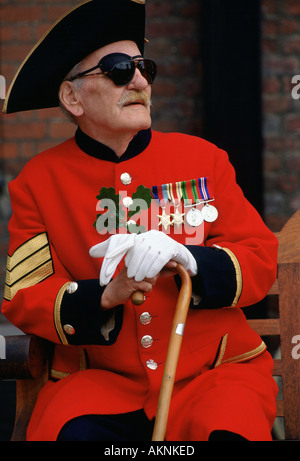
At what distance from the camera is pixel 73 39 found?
6.18 ft

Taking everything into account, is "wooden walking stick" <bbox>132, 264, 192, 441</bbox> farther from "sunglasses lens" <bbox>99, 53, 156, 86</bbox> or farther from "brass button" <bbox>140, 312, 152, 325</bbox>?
"sunglasses lens" <bbox>99, 53, 156, 86</bbox>

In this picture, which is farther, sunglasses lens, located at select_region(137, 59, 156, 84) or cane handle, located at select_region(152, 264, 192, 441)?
sunglasses lens, located at select_region(137, 59, 156, 84)

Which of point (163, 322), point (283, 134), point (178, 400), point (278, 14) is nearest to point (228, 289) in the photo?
point (163, 322)

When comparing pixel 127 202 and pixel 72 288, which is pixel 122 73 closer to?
pixel 127 202

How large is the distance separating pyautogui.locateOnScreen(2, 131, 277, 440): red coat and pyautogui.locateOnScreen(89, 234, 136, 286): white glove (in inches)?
5.9

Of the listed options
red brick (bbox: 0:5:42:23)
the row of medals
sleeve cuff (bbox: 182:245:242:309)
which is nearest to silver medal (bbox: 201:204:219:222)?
the row of medals

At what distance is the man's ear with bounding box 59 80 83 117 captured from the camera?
1968 mm

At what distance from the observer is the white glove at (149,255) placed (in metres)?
1.59

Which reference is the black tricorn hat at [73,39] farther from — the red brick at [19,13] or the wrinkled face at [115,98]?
the red brick at [19,13]

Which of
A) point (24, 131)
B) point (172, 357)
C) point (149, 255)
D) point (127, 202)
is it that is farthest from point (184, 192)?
point (24, 131)

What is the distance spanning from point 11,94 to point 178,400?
0.94 metres

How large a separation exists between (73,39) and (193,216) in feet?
1.90

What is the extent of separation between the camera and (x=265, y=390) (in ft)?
5.91

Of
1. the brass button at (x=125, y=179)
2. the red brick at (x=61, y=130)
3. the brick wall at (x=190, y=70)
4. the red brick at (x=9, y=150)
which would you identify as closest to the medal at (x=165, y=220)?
the brass button at (x=125, y=179)
